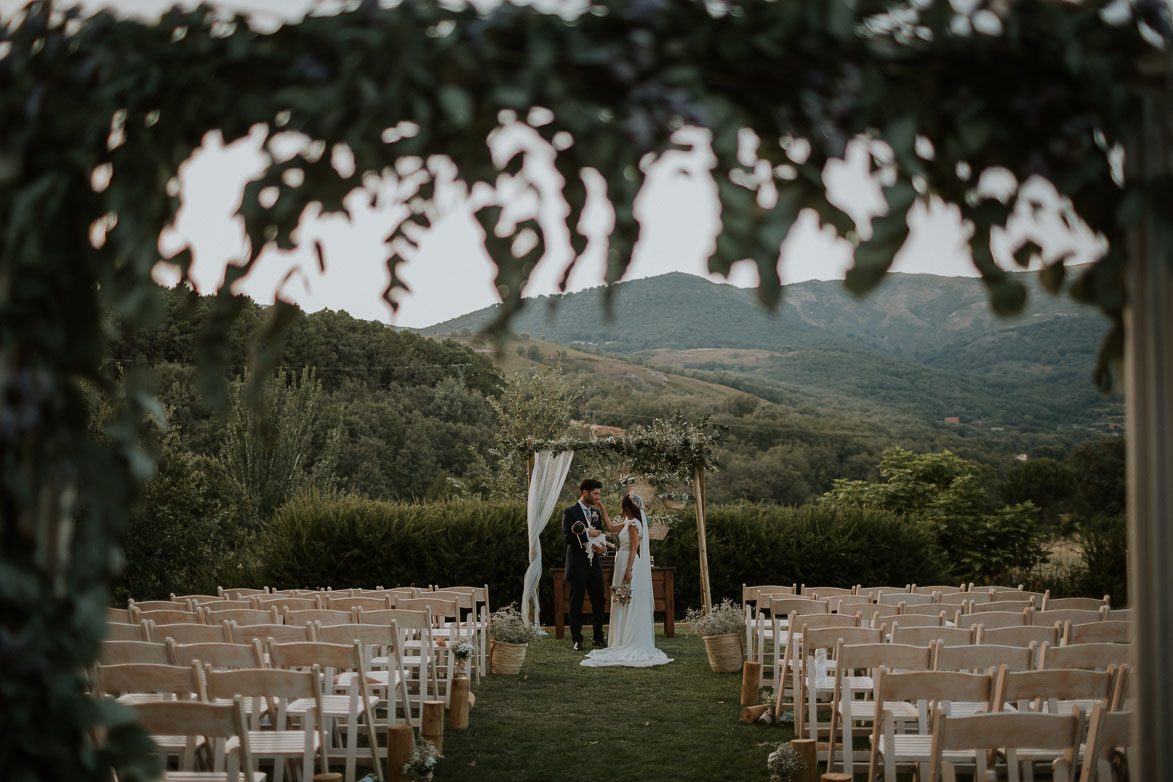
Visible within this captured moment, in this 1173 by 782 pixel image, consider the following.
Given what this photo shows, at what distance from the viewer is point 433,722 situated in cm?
516

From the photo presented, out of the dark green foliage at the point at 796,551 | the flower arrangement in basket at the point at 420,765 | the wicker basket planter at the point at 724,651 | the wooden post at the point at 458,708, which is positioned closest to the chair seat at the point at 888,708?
the flower arrangement in basket at the point at 420,765

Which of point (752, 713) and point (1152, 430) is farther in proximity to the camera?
point (752, 713)

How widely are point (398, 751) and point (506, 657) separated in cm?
403

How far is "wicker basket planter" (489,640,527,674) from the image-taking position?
8375 millimetres

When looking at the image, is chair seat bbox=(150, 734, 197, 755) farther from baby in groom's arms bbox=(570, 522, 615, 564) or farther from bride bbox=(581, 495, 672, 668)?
baby in groom's arms bbox=(570, 522, 615, 564)

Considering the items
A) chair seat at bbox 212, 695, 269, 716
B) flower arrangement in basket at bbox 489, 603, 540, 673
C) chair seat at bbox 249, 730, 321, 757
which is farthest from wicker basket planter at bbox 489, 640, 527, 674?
chair seat at bbox 249, 730, 321, 757

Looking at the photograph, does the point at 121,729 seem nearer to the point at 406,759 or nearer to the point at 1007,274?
the point at 1007,274

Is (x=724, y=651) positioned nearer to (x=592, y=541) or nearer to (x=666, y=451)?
(x=592, y=541)

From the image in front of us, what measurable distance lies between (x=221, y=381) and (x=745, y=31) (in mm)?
1253

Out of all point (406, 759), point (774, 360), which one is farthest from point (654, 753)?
point (774, 360)

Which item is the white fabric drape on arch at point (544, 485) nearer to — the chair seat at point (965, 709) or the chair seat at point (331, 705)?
the chair seat at point (331, 705)

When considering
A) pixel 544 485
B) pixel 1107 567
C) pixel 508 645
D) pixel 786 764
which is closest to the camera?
pixel 786 764

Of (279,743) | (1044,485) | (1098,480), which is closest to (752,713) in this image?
(279,743)

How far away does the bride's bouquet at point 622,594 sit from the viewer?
916 cm
